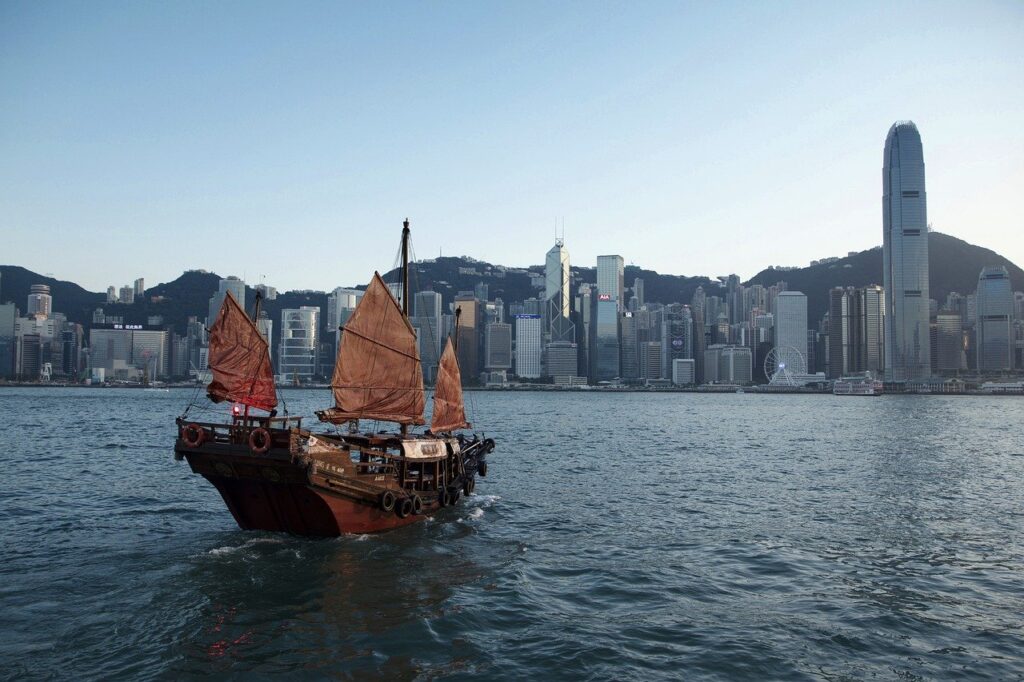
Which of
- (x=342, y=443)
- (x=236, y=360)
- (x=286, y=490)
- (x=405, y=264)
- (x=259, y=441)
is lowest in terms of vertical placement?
(x=286, y=490)

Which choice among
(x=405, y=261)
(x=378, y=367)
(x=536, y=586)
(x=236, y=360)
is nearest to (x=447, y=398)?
(x=378, y=367)

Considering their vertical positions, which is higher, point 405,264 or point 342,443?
point 405,264

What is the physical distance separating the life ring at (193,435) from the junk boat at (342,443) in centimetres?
3

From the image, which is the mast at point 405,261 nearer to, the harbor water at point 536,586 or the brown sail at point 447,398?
the brown sail at point 447,398

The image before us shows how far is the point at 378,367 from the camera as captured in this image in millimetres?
28422

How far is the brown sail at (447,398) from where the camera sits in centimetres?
3175

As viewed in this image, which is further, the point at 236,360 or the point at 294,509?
the point at 236,360


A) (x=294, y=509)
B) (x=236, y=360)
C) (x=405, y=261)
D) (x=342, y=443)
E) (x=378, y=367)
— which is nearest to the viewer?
(x=294, y=509)

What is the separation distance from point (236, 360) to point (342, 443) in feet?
21.6

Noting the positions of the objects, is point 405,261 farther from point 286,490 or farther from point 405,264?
point 286,490

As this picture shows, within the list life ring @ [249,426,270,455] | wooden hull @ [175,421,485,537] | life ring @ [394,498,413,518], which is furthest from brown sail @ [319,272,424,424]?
life ring @ [249,426,270,455]

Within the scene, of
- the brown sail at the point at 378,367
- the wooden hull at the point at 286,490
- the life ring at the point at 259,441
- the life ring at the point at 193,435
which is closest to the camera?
the life ring at the point at 259,441

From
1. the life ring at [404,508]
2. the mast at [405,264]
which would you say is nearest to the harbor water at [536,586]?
the life ring at [404,508]

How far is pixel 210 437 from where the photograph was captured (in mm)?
22344
